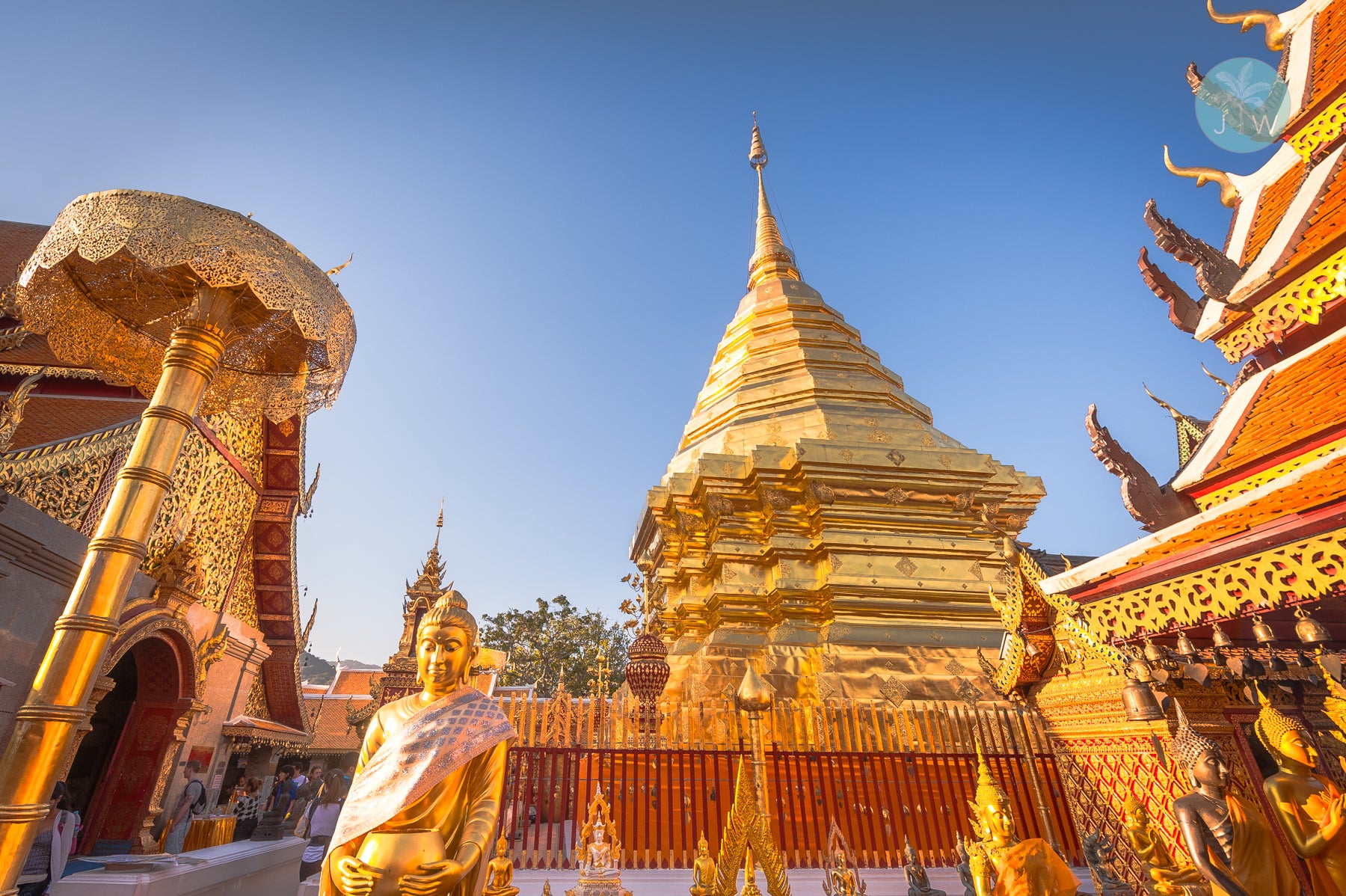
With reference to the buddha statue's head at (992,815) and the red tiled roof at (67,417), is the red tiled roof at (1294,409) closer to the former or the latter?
the buddha statue's head at (992,815)

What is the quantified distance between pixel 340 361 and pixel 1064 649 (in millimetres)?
5749

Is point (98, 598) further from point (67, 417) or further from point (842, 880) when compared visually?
point (67, 417)

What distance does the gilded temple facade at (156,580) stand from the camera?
5.91 metres

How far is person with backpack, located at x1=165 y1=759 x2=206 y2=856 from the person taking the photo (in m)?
7.70

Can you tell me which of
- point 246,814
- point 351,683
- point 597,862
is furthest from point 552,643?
point 597,862

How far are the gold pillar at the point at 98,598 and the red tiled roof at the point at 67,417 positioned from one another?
168 inches

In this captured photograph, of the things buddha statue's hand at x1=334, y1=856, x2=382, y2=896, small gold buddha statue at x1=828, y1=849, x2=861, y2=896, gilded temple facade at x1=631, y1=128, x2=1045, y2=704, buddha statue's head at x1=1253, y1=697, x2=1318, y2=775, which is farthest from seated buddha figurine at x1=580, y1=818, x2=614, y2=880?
gilded temple facade at x1=631, y1=128, x2=1045, y2=704

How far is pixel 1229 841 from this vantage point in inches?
135

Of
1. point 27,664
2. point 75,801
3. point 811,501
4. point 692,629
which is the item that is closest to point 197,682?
point 27,664

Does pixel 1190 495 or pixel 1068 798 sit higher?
pixel 1190 495

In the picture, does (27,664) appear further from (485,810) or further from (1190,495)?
(1190,495)

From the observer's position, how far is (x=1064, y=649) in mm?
5090

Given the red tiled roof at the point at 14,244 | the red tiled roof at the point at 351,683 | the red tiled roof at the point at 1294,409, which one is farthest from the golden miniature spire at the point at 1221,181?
the red tiled roof at the point at 351,683

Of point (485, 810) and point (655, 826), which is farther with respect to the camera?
point (655, 826)
